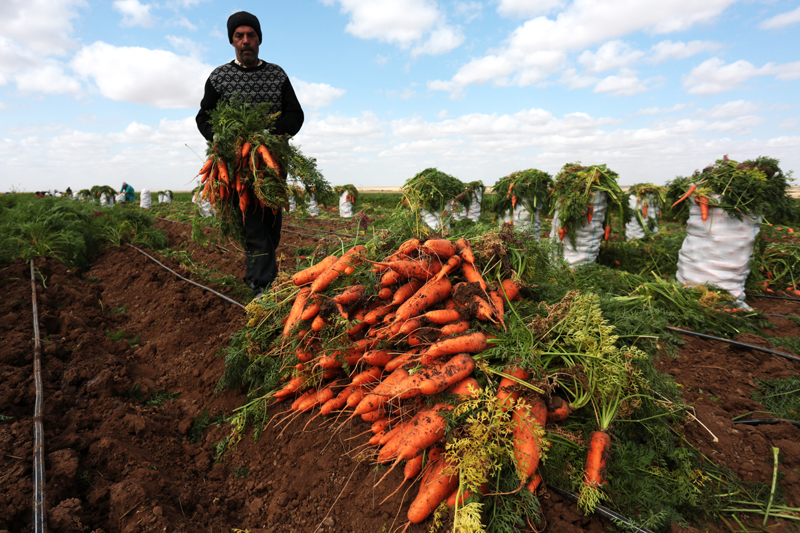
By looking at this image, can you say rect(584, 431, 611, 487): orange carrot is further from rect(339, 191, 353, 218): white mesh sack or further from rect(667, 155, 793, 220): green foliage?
rect(339, 191, 353, 218): white mesh sack

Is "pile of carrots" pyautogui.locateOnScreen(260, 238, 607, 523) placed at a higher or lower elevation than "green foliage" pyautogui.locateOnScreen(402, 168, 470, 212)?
lower

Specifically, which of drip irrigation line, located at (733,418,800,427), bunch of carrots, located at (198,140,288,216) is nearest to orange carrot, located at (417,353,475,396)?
drip irrigation line, located at (733,418,800,427)

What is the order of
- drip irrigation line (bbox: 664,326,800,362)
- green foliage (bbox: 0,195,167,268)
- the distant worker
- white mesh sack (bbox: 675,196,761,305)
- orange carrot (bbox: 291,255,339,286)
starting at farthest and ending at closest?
1. the distant worker
2. green foliage (bbox: 0,195,167,268)
3. white mesh sack (bbox: 675,196,761,305)
4. drip irrigation line (bbox: 664,326,800,362)
5. orange carrot (bbox: 291,255,339,286)

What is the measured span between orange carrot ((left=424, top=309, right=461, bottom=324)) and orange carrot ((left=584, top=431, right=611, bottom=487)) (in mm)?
928

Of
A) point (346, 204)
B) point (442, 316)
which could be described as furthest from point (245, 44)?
point (346, 204)

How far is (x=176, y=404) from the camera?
2893 millimetres

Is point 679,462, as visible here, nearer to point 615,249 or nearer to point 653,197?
point 615,249

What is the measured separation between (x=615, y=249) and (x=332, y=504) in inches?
265

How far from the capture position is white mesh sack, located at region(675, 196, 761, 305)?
4.49 meters

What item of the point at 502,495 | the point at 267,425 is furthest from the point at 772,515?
the point at 267,425

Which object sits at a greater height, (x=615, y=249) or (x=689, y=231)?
(x=689, y=231)

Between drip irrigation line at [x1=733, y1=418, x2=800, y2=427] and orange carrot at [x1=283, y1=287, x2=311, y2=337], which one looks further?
orange carrot at [x1=283, y1=287, x2=311, y2=337]

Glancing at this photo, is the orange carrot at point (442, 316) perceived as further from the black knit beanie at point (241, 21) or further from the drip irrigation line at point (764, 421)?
the black knit beanie at point (241, 21)

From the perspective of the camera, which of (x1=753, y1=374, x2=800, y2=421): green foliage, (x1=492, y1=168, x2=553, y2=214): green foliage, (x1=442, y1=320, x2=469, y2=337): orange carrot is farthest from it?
(x1=492, y1=168, x2=553, y2=214): green foliage
